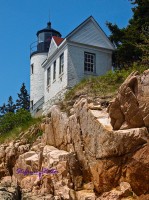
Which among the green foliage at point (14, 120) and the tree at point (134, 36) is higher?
the tree at point (134, 36)

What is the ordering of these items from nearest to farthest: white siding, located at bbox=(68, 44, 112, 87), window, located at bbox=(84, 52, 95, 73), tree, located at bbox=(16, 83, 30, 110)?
white siding, located at bbox=(68, 44, 112, 87) < window, located at bbox=(84, 52, 95, 73) < tree, located at bbox=(16, 83, 30, 110)

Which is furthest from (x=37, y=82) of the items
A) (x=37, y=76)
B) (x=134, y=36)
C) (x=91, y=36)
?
(x=134, y=36)

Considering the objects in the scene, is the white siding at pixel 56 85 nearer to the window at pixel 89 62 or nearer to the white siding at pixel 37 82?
the window at pixel 89 62

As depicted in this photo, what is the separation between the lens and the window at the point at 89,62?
2495 cm

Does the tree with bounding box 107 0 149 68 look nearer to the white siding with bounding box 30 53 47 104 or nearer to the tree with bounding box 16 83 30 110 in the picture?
the white siding with bounding box 30 53 47 104

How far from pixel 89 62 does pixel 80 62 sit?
67 centimetres

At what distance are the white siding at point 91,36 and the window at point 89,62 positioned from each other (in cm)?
80

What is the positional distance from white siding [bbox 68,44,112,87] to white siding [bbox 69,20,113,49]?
41 cm

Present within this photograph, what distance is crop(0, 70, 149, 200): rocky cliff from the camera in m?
11.2

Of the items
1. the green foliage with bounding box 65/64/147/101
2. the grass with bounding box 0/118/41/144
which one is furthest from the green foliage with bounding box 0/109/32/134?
the green foliage with bounding box 65/64/147/101

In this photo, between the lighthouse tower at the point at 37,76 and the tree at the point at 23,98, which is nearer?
the lighthouse tower at the point at 37,76

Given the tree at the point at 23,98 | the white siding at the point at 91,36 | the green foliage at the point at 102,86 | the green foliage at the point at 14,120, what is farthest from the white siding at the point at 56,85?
the tree at the point at 23,98

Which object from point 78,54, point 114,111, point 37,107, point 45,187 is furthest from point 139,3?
point 45,187

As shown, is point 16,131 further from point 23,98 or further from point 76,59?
point 23,98
